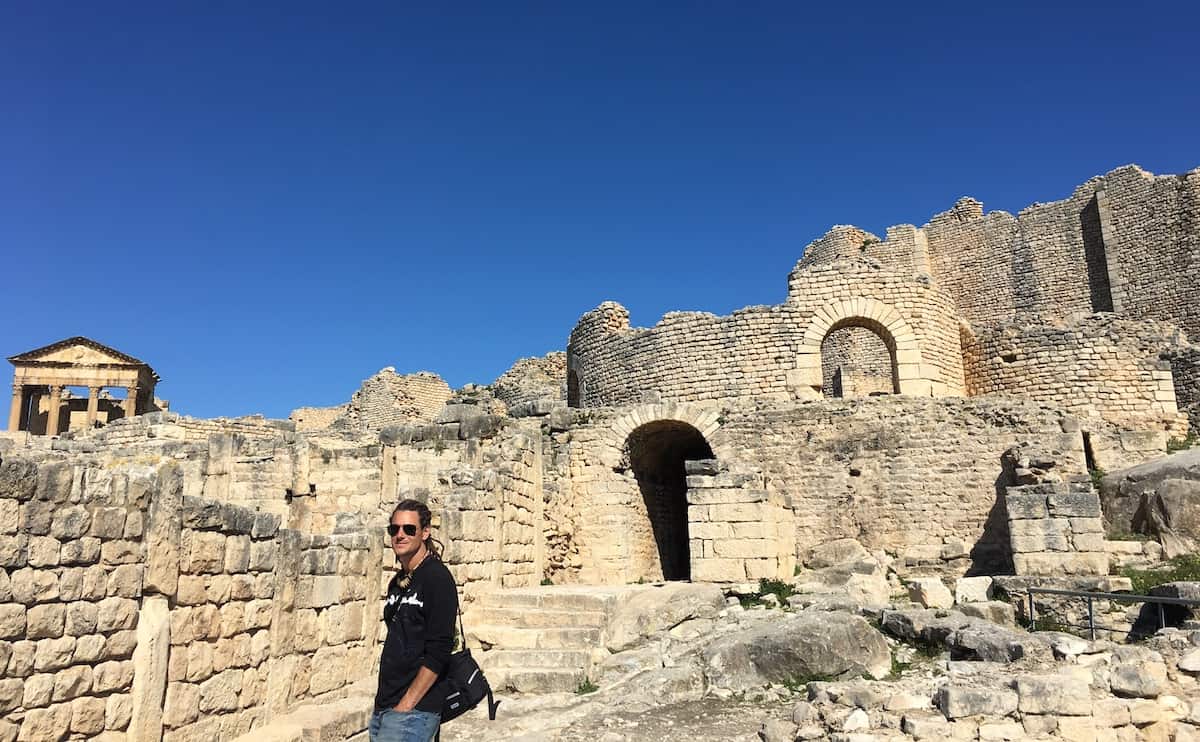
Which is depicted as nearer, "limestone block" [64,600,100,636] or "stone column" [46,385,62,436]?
"limestone block" [64,600,100,636]

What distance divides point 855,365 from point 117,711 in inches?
1005

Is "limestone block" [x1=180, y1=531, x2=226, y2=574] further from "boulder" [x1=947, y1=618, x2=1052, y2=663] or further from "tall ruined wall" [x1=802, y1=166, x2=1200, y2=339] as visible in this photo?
"tall ruined wall" [x1=802, y1=166, x2=1200, y2=339]

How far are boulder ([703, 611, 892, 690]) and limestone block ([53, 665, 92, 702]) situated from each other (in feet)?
15.6

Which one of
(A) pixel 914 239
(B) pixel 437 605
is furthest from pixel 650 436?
(A) pixel 914 239

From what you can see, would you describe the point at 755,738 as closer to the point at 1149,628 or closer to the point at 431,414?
the point at 1149,628

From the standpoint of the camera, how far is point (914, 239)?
31.2m

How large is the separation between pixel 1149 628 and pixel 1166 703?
3.24 meters

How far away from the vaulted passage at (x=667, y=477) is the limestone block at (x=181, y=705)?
28.5 feet

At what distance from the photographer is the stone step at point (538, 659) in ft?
24.0

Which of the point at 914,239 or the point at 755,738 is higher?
the point at 914,239

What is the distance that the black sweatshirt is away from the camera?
11.4 feet

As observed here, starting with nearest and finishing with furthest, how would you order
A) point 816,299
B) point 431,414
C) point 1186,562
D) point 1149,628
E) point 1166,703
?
point 1166,703 → point 1149,628 → point 1186,562 → point 816,299 → point 431,414

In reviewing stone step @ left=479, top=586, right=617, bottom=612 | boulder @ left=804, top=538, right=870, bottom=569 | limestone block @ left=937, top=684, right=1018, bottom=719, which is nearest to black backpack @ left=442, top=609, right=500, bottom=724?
limestone block @ left=937, top=684, right=1018, bottom=719

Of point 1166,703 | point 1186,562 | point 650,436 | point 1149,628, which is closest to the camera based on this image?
point 1166,703
